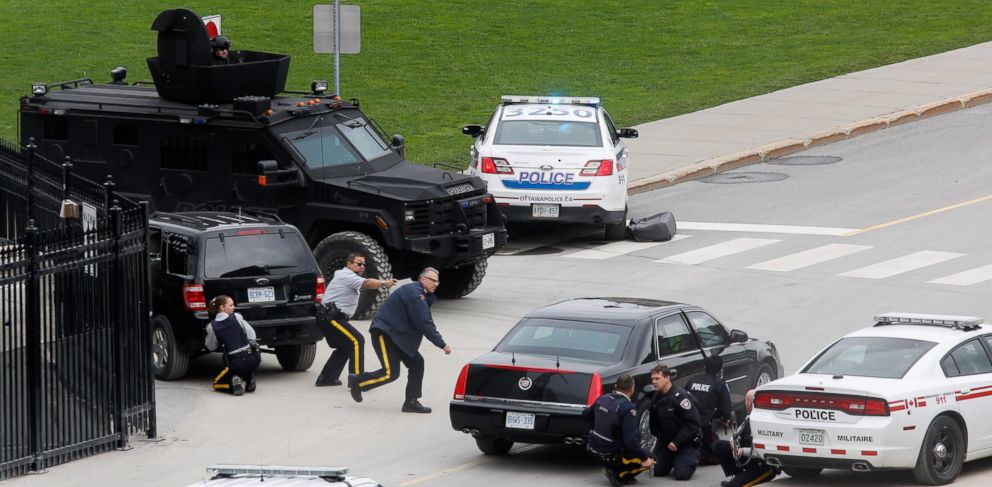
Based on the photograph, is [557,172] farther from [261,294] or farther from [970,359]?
[970,359]

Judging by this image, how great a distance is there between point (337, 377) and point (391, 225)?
3060 mm

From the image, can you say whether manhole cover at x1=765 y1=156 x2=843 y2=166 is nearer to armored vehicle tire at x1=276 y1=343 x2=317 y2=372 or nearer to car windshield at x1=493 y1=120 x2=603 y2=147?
car windshield at x1=493 y1=120 x2=603 y2=147

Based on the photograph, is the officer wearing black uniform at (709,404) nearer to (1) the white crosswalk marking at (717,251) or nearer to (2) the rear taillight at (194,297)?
(2) the rear taillight at (194,297)

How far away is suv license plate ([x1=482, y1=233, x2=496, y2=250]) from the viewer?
67.2ft

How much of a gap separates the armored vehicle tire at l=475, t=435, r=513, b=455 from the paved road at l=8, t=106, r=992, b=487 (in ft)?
0.34

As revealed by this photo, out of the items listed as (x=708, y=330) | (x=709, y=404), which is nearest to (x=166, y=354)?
(x=708, y=330)

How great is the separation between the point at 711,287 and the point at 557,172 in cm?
352

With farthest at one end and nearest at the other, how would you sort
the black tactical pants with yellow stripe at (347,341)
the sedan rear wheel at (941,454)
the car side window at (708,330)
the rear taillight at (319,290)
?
the rear taillight at (319,290) → the black tactical pants with yellow stripe at (347,341) → the car side window at (708,330) → the sedan rear wheel at (941,454)

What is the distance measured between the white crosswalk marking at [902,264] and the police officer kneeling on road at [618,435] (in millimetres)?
9527

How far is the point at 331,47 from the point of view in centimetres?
2598

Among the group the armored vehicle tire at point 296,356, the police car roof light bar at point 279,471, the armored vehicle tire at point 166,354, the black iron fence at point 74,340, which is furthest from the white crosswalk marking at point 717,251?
the police car roof light bar at point 279,471

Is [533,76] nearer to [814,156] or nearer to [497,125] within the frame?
[814,156]

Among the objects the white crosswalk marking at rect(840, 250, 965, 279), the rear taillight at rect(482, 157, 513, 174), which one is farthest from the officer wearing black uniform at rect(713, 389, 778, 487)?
the rear taillight at rect(482, 157, 513, 174)

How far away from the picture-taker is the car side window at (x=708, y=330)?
1514 cm
